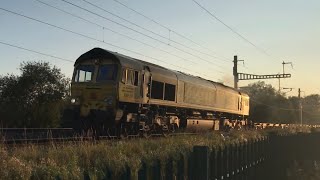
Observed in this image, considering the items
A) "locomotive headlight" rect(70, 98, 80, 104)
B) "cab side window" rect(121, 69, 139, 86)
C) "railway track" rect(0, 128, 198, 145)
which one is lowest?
"railway track" rect(0, 128, 198, 145)

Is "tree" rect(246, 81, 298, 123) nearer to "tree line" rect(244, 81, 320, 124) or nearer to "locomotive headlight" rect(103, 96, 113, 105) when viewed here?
"tree line" rect(244, 81, 320, 124)

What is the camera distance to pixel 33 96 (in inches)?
1919

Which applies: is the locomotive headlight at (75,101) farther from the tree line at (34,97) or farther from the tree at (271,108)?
the tree at (271,108)

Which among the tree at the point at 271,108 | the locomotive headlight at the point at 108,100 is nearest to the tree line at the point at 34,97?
the locomotive headlight at the point at 108,100

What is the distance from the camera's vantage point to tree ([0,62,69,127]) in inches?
1748

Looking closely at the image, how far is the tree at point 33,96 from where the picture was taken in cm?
4441

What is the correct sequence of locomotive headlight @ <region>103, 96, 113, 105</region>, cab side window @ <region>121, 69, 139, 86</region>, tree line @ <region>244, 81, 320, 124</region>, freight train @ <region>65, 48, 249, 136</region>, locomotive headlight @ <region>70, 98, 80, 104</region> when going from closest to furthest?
locomotive headlight @ <region>103, 96, 113, 105</region> → freight train @ <region>65, 48, 249, 136</region> → cab side window @ <region>121, 69, 139, 86</region> → locomotive headlight @ <region>70, 98, 80, 104</region> → tree line @ <region>244, 81, 320, 124</region>

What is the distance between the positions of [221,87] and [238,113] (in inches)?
208

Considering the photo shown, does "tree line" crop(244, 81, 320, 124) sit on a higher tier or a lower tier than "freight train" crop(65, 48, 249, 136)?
higher

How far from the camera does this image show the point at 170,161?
7.29 metres

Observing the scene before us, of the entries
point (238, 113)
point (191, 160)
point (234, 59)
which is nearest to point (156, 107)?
point (191, 160)

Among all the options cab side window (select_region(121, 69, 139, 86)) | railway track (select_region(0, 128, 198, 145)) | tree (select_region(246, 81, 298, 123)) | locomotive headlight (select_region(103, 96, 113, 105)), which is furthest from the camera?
tree (select_region(246, 81, 298, 123))

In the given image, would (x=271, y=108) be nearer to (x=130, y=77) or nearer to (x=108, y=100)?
(x=130, y=77)

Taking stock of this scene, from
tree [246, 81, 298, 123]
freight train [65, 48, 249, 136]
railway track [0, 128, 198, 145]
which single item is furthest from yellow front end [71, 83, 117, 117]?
tree [246, 81, 298, 123]
